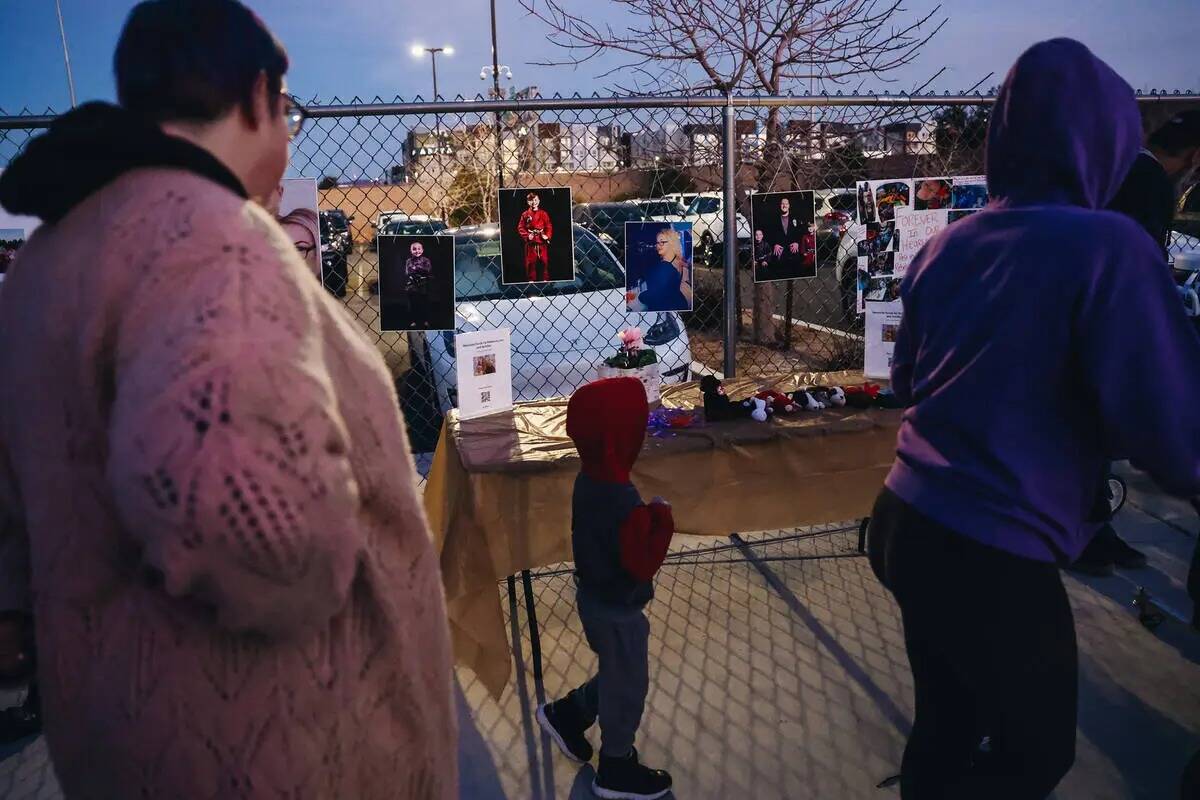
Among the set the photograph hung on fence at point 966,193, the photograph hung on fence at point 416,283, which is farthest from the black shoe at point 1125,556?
the photograph hung on fence at point 416,283

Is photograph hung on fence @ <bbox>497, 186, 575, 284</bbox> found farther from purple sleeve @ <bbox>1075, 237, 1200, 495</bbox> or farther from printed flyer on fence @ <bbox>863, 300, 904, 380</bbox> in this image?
purple sleeve @ <bbox>1075, 237, 1200, 495</bbox>

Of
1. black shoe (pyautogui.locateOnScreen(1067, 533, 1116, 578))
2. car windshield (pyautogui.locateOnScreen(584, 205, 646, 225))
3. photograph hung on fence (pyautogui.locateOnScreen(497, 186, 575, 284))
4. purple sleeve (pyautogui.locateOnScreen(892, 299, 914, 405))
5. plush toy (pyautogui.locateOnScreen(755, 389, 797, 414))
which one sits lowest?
black shoe (pyautogui.locateOnScreen(1067, 533, 1116, 578))

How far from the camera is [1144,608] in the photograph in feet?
10.8

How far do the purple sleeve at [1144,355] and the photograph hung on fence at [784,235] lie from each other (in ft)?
7.84

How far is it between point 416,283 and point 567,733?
184 cm

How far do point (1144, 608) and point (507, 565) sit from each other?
105 inches

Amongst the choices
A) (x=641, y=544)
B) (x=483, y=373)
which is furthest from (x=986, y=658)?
(x=483, y=373)

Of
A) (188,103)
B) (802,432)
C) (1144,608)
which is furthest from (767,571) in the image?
(188,103)

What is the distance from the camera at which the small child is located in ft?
7.32

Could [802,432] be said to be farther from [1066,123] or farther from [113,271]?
[113,271]

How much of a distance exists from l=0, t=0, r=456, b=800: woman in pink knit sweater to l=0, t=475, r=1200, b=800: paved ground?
5.58ft

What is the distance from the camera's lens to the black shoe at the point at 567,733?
263cm

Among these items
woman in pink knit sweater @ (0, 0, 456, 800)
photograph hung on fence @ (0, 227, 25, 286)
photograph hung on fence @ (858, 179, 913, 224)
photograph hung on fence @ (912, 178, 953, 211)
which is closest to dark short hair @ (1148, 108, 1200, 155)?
photograph hung on fence @ (912, 178, 953, 211)

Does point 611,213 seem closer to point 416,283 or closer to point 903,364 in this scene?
point 416,283
